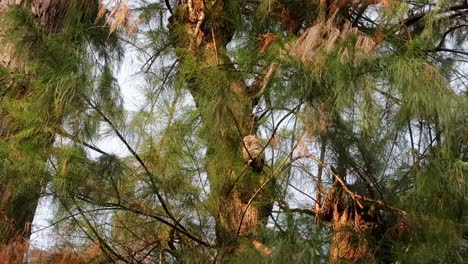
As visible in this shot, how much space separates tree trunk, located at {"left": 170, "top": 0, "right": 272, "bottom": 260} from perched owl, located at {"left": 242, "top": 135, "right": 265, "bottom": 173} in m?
0.02

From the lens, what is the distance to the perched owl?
276cm

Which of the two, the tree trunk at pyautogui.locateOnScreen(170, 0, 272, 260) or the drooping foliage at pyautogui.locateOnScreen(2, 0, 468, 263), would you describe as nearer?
the drooping foliage at pyautogui.locateOnScreen(2, 0, 468, 263)

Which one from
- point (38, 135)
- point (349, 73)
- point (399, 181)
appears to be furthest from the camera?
point (399, 181)

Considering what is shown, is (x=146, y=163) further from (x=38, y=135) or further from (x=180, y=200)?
(x=38, y=135)

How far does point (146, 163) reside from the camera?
2.97 metres

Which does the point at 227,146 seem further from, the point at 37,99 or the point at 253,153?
the point at 37,99

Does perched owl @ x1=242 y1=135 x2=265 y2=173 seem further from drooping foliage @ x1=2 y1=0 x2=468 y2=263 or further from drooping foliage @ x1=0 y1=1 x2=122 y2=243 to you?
drooping foliage @ x1=0 y1=1 x2=122 y2=243

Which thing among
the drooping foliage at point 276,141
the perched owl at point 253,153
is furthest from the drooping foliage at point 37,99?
the perched owl at point 253,153

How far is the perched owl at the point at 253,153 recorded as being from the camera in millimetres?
2756

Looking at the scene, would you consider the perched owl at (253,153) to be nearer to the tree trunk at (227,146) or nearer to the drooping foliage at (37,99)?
the tree trunk at (227,146)

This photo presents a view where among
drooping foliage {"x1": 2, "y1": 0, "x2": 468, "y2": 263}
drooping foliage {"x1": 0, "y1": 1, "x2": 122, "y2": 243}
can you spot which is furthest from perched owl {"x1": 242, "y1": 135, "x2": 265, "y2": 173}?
drooping foliage {"x1": 0, "y1": 1, "x2": 122, "y2": 243}

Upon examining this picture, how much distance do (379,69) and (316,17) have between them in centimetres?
51

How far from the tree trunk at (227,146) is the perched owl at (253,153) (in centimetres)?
2

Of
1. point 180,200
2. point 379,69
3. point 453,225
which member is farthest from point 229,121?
point 453,225
